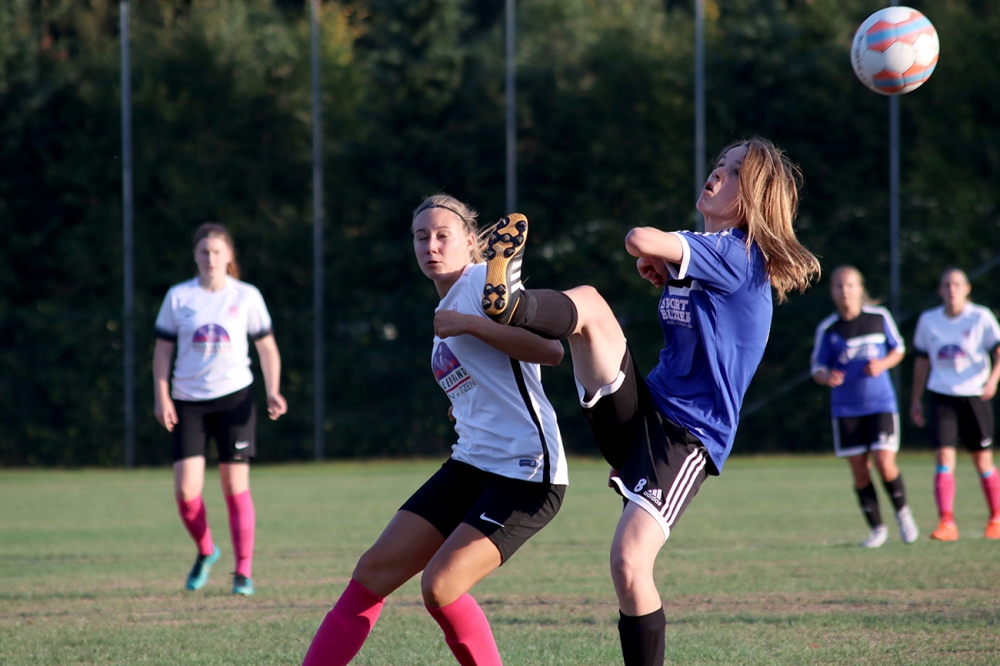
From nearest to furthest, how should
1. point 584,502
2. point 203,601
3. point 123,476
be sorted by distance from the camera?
1. point 203,601
2. point 584,502
3. point 123,476

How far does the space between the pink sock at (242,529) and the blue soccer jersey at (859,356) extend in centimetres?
449

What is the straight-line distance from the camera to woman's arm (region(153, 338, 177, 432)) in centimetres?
706

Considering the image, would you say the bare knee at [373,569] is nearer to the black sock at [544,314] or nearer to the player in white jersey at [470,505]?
the player in white jersey at [470,505]

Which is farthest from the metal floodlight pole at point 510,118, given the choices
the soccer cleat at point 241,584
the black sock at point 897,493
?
the soccer cleat at point 241,584

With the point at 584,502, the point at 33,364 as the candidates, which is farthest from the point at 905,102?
the point at 33,364

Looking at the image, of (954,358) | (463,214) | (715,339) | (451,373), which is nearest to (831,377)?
(954,358)

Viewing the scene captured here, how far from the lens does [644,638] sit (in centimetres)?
358

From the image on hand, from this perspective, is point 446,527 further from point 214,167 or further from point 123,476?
point 214,167

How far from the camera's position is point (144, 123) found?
21.9 meters

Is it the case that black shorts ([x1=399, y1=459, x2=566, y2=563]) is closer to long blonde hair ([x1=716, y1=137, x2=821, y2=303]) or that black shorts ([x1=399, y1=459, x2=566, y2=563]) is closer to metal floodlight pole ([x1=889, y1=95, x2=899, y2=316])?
long blonde hair ([x1=716, y1=137, x2=821, y2=303])

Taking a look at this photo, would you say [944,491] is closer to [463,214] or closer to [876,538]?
[876,538]

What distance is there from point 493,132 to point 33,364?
9.25m

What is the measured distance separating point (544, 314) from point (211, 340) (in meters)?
4.16

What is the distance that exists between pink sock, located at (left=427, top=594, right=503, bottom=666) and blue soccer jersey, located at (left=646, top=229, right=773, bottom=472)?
97 cm
